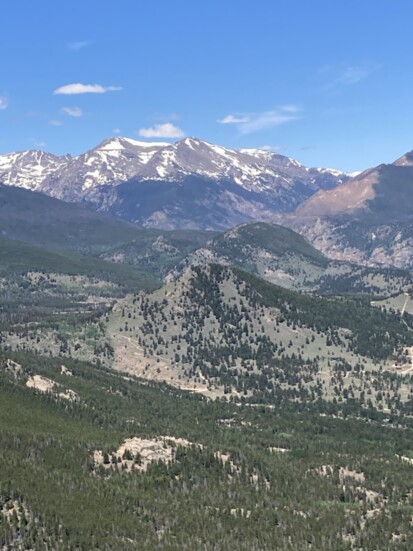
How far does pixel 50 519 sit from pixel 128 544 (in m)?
21.8

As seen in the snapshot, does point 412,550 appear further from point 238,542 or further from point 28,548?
point 28,548

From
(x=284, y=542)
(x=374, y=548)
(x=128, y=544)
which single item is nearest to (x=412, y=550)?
(x=374, y=548)

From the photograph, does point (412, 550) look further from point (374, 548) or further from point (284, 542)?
point (284, 542)

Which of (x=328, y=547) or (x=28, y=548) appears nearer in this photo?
(x=28, y=548)

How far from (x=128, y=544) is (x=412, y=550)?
7047 cm

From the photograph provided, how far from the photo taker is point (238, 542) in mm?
197125

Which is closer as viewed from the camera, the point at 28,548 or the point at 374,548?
the point at 28,548

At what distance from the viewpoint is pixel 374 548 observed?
A: 654 feet

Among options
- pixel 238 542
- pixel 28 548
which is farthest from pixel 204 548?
pixel 28 548

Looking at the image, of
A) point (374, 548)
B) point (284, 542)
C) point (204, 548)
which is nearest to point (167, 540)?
point (204, 548)

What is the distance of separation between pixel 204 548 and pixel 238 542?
980 centimetres

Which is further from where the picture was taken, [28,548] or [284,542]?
[284,542]

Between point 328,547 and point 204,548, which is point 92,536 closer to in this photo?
point 204,548

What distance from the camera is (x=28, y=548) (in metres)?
184
